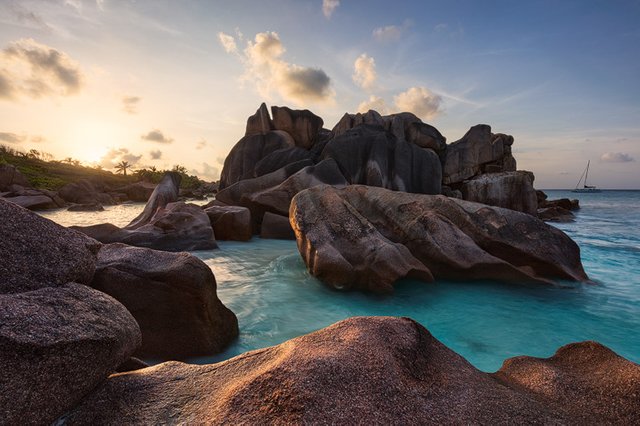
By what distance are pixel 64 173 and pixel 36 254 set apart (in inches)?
3404

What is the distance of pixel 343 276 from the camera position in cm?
784

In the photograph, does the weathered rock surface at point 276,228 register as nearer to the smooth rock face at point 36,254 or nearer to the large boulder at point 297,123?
the large boulder at point 297,123

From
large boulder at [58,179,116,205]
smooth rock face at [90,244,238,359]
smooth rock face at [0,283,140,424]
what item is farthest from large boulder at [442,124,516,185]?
large boulder at [58,179,116,205]

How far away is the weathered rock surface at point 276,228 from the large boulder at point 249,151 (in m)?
9.20

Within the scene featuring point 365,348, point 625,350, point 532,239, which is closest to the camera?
point 365,348

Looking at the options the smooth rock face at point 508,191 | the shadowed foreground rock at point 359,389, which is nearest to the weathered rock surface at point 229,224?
the shadowed foreground rock at point 359,389

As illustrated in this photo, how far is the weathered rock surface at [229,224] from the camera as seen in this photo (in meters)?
15.2

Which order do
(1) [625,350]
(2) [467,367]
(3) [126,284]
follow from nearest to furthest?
(2) [467,367], (3) [126,284], (1) [625,350]

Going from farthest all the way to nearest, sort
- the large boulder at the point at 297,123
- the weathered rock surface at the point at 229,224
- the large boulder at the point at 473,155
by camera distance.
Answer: the large boulder at the point at 473,155 < the large boulder at the point at 297,123 < the weathered rock surface at the point at 229,224

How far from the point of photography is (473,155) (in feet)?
98.5

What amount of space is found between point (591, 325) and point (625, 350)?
0.96m

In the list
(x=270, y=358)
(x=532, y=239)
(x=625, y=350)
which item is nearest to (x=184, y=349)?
(x=270, y=358)

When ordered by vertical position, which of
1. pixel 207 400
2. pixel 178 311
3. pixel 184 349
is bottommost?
pixel 184 349

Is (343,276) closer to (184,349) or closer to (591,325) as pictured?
(184,349)
